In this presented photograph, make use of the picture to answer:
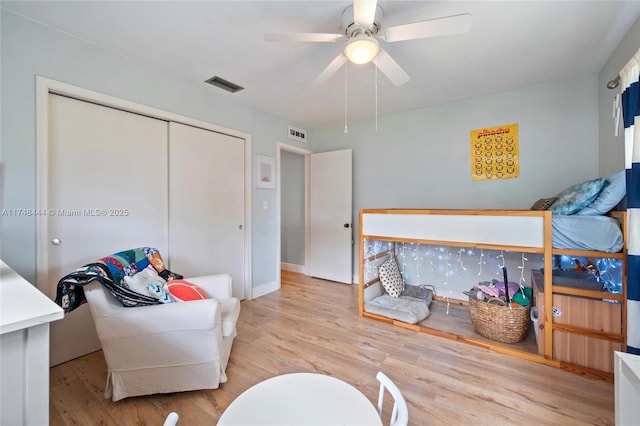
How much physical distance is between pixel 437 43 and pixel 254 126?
84.0 inches

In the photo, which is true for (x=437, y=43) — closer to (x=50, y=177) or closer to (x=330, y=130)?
(x=330, y=130)

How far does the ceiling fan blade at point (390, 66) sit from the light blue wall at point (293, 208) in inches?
106

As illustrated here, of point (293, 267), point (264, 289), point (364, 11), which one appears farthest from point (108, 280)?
point (293, 267)

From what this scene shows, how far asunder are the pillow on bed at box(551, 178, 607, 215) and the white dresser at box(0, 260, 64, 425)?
2.80 metres

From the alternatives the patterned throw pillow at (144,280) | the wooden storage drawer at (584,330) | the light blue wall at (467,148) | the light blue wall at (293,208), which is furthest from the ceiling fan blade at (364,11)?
the light blue wall at (293,208)

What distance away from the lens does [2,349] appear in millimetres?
684

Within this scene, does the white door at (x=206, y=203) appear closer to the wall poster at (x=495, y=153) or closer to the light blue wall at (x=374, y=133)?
the light blue wall at (x=374, y=133)

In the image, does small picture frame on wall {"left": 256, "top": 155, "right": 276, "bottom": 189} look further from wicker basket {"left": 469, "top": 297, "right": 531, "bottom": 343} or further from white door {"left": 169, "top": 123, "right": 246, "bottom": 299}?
wicker basket {"left": 469, "top": 297, "right": 531, "bottom": 343}

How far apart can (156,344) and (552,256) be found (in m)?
2.75

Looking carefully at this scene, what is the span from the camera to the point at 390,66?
5.73 feet

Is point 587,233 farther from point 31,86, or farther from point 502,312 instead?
point 31,86

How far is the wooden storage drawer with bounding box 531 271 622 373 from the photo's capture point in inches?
67.1

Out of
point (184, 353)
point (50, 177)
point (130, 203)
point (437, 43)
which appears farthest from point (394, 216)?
point (50, 177)

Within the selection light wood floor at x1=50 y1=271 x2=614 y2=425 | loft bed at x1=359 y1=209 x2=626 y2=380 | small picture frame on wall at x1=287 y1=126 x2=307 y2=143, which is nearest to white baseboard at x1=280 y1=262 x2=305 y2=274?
light wood floor at x1=50 y1=271 x2=614 y2=425
